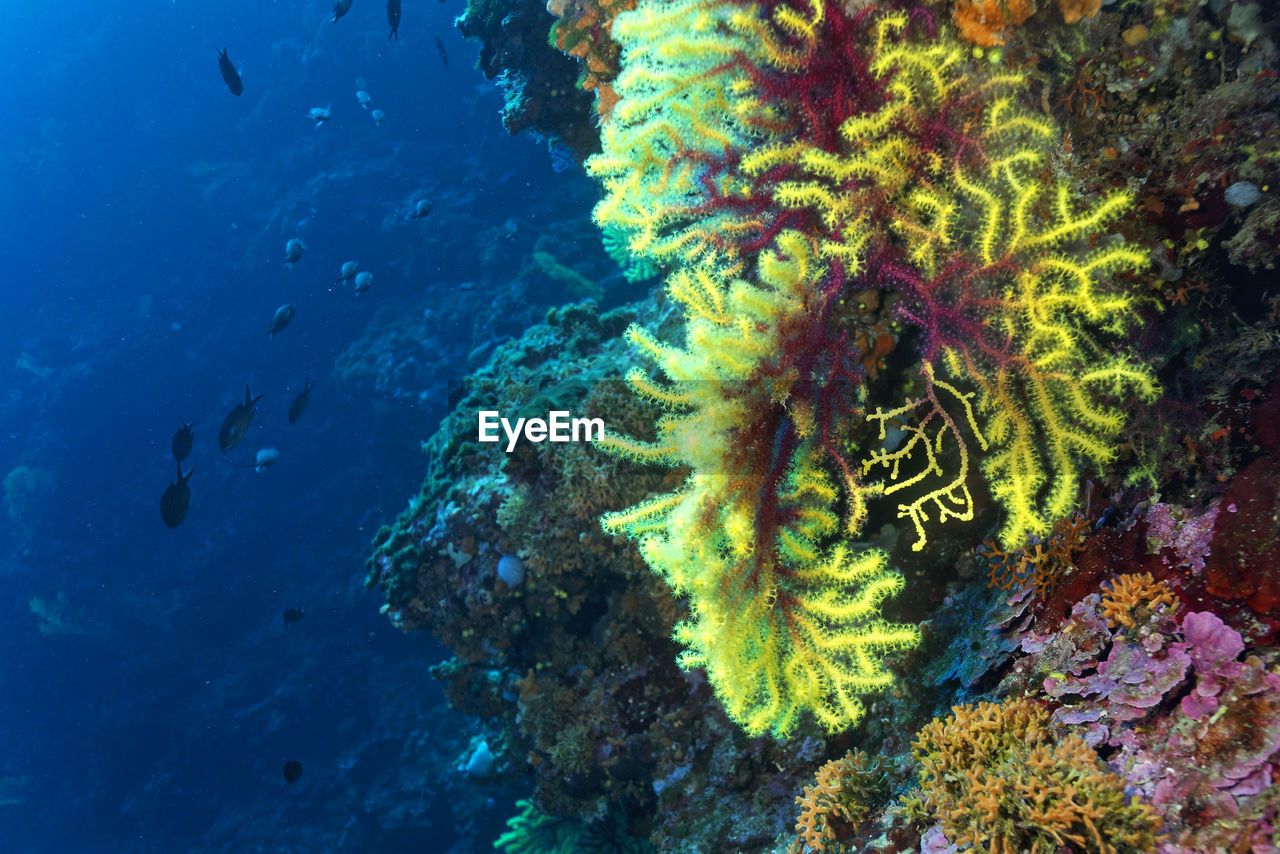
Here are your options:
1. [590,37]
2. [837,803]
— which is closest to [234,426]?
[590,37]

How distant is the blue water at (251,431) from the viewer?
1566 centimetres

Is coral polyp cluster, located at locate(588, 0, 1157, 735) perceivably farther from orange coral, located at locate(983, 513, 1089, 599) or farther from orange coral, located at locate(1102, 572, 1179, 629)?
orange coral, located at locate(1102, 572, 1179, 629)

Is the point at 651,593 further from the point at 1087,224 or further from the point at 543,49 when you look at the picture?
the point at 543,49

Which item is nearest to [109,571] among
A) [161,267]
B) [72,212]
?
[161,267]

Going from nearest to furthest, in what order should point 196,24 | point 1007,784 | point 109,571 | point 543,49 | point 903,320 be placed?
point 1007,784 < point 903,320 < point 543,49 < point 109,571 < point 196,24

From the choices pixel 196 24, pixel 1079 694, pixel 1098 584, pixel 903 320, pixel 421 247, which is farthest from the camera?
pixel 196 24

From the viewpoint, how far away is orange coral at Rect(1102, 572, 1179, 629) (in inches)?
89.8

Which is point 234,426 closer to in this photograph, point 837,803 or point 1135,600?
point 837,803

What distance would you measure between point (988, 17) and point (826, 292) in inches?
49.8

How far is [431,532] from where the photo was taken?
663 cm

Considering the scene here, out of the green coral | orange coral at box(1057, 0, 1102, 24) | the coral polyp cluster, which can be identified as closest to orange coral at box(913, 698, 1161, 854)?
the coral polyp cluster

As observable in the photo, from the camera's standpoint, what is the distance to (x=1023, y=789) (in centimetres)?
211

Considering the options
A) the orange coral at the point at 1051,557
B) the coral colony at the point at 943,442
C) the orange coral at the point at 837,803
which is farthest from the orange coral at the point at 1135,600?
the orange coral at the point at 837,803

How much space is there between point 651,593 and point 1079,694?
3.47m
